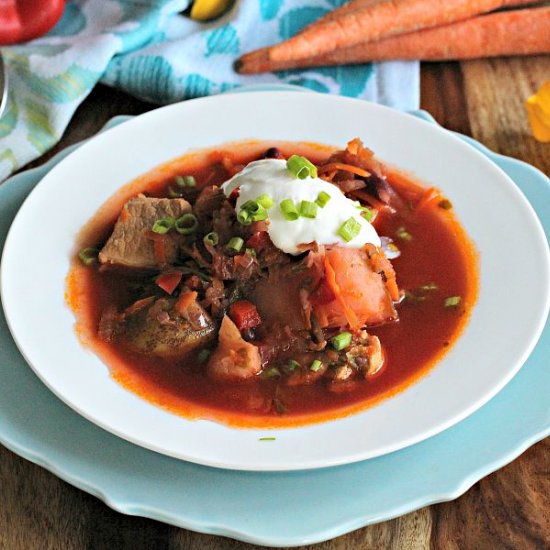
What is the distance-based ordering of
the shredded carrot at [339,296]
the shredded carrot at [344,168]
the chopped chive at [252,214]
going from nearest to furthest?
the shredded carrot at [339,296] → the chopped chive at [252,214] → the shredded carrot at [344,168]

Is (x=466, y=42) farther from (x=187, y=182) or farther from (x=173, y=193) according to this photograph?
(x=173, y=193)

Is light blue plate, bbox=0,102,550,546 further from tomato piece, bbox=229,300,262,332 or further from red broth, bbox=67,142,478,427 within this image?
tomato piece, bbox=229,300,262,332

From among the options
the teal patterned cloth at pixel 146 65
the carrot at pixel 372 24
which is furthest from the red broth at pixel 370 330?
the carrot at pixel 372 24

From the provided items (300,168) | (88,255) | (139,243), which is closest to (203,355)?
(139,243)

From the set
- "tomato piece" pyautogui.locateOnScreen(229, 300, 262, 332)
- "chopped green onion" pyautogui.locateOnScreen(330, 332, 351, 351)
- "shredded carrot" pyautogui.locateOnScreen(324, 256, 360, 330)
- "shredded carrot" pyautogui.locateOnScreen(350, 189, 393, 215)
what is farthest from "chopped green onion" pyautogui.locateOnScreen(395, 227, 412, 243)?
"tomato piece" pyautogui.locateOnScreen(229, 300, 262, 332)

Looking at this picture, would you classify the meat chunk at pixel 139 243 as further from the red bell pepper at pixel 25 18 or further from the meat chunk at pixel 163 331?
the red bell pepper at pixel 25 18

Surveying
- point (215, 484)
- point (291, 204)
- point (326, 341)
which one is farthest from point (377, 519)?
point (291, 204)

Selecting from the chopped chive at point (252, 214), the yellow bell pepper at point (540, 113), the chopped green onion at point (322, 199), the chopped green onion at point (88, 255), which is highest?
the chopped chive at point (252, 214)
